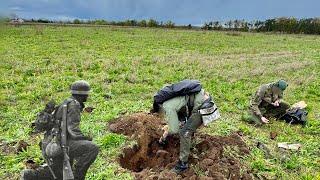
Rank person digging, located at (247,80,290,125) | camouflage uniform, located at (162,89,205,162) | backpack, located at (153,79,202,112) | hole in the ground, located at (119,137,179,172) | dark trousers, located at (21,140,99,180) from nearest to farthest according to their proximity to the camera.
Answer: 1. dark trousers, located at (21,140,99,180)
2. backpack, located at (153,79,202,112)
3. camouflage uniform, located at (162,89,205,162)
4. hole in the ground, located at (119,137,179,172)
5. person digging, located at (247,80,290,125)

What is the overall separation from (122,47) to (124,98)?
16026 mm

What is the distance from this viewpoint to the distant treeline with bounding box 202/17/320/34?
238 ft

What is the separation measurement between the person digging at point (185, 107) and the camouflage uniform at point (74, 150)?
1.60 meters

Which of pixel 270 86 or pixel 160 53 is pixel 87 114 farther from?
pixel 160 53

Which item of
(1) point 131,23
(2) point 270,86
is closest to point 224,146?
(2) point 270,86

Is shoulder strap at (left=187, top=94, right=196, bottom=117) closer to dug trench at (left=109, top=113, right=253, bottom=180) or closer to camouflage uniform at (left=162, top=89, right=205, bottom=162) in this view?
camouflage uniform at (left=162, top=89, right=205, bottom=162)

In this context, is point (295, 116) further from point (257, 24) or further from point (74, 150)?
point (257, 24)

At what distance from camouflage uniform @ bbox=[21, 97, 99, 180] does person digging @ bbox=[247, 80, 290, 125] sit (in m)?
5.40

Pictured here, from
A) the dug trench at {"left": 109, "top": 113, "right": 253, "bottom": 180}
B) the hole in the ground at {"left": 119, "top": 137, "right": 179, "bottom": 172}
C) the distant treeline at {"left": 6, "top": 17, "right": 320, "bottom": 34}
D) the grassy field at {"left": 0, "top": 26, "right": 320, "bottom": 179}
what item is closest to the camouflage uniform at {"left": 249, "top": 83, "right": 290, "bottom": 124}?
the grassy field at {"left": 0, "top": 26, "right": 320, "bottom": 179}

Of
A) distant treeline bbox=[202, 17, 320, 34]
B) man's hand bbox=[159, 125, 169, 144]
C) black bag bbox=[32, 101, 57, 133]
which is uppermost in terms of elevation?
black bag bbox=[32, 101, 57, 133]

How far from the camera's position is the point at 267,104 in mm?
11242

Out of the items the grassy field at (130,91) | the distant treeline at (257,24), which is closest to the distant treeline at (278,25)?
the distant treeline at (257,24)

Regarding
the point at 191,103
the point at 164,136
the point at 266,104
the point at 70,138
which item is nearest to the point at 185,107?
the point at 191,103

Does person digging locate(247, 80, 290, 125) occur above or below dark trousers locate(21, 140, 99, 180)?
below
